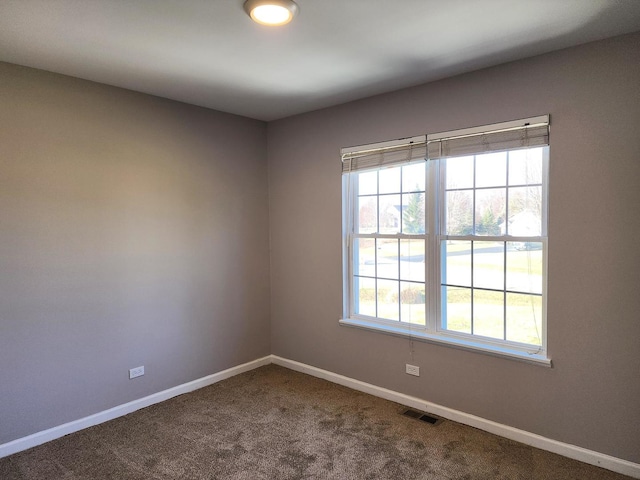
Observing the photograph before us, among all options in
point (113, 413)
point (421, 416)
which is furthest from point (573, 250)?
point (113, 413)

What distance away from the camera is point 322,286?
4062 millimetres

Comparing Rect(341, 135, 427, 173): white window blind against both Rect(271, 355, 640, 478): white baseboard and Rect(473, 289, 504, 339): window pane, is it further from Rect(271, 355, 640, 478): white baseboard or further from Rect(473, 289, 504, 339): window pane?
Rect(271, 355, 640, 478): white baseboard

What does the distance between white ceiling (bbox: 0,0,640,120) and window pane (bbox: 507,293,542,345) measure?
166 cm

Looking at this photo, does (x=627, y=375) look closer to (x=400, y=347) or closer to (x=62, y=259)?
(x=400, y=347)

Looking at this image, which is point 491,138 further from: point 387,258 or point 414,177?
point 387,258

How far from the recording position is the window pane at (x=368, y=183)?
371 centimetres

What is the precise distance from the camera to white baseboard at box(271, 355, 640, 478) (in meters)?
2.51

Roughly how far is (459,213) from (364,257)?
100 centimetres

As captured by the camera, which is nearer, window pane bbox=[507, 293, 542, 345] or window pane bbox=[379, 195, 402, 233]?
window pane bbox=[507, 293, 542, 345]

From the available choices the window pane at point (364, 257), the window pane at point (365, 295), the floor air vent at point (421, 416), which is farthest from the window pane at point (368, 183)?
the floor air vent at point (421, 416)

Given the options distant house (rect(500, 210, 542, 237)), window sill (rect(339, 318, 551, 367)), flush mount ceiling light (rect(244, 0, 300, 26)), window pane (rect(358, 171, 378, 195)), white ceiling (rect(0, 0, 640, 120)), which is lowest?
window sill (rect(339, 318, 551, 367))

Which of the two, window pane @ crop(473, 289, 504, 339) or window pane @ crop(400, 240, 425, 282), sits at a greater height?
window pane @ crop(400, 240, 425, 282)

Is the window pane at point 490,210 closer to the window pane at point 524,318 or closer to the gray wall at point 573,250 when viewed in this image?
the gray wall at point 573,250

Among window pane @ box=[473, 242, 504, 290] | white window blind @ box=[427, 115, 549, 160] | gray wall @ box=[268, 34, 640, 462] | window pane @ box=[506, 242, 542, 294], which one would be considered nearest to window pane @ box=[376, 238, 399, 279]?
gray wall @ box=[268, 34, 640, 462]
